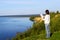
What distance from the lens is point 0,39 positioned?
101 ft

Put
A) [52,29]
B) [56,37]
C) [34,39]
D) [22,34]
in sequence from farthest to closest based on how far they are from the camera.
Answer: [22,34] → [52,29] → [34,39] → [56,37]

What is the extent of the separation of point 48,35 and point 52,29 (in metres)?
5.49

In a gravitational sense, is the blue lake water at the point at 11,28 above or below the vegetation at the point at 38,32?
below

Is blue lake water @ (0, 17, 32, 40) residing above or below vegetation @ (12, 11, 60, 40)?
below

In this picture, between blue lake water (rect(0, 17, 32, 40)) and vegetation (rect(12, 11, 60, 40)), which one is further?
blue lake water (rect(0, 17, 32, 40))

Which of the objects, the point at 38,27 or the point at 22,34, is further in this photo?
the point at 38,27

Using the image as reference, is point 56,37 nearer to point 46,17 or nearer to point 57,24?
point 46,17

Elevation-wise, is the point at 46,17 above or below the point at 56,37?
above

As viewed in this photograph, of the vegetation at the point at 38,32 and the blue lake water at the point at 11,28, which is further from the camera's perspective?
the blue lake water at the point at 11,28

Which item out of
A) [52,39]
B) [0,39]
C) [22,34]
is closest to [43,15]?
[52,39]

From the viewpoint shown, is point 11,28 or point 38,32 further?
point 11,28

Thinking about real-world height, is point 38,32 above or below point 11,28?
above

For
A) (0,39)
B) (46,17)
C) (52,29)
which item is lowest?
(0,39)

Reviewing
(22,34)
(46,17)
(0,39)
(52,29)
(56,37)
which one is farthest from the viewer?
(0,39)
